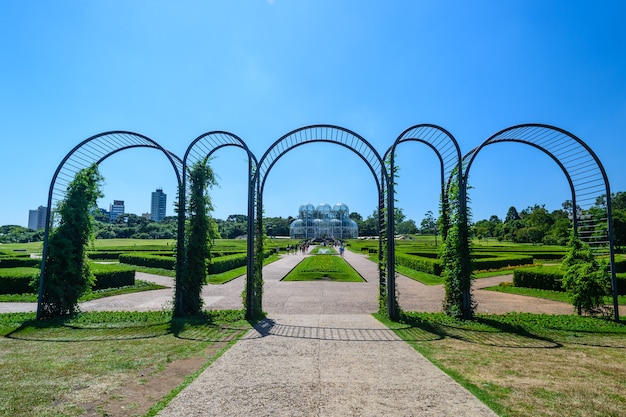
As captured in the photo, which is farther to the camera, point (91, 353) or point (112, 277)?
point (112, 277)

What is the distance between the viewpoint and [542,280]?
15.2 metres

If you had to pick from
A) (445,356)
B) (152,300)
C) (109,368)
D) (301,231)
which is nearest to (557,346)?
(445,356)

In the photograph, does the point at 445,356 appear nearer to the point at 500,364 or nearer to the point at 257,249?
the point at 500,364

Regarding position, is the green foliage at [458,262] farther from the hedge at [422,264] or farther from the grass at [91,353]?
the hedge at [422,264]

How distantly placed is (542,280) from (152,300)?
1573 cm

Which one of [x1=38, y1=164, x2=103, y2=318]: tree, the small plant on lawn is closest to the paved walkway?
[x1=38, y1=164, x2=103, y2=318]: tree

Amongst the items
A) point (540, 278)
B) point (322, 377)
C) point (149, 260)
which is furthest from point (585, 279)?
point (149, 260)

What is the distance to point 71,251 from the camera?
9016 millimetres

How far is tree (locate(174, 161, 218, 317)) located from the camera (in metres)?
9.02

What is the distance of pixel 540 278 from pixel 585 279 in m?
6.97

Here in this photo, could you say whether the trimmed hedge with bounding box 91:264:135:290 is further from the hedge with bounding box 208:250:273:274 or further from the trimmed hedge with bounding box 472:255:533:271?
the trimmed hedge with bounding box 472:255:533:271

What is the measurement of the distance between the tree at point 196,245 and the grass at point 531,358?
4909 millimetres

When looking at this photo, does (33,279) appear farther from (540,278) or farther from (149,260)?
(540,278)

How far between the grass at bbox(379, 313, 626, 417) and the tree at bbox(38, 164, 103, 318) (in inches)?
314
